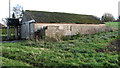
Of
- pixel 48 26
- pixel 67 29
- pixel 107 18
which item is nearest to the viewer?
pixel 48 26

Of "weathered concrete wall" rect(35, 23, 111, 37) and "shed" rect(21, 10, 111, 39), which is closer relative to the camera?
"weathered concrete wall" rect(35, 23, 111, 37)

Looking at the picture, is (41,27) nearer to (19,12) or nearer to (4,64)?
(4,64)

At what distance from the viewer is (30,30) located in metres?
18.2

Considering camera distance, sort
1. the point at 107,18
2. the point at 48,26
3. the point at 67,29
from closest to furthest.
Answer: the point at 48,26, the point at 67,29, the point at 107,18

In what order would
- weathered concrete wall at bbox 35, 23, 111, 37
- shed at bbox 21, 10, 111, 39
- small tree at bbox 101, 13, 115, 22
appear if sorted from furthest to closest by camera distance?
small tree at bbox 101, 13, 115, 22 → shed at bbox 21, 10, 111, 39 → weathered concrete wall at bbox 35, 23, 111, 37

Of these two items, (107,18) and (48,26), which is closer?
(48,26)

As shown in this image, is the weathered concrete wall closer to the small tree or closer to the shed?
the shed

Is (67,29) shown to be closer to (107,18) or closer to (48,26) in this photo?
(48,26)

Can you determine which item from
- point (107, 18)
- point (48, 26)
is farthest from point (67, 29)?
point (107, 18)

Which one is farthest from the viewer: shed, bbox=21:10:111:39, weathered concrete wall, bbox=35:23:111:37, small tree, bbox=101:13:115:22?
small tree, bbox=101:13:115:22

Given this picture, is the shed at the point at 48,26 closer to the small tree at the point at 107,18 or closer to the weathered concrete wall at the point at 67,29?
the weathered concrete wall at the point at 67,29

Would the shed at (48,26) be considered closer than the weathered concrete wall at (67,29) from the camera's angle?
No

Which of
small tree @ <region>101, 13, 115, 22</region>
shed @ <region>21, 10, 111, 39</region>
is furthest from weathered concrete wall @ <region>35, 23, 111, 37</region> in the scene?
small tree @ <region>101, 13, 115, 22</region>

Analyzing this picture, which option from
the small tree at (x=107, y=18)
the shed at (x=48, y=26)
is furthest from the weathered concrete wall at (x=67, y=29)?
the small tree at (x=107, y=18)
